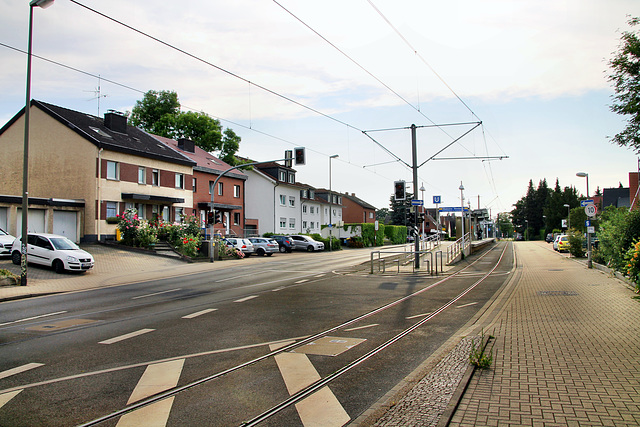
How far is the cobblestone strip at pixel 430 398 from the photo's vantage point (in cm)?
443

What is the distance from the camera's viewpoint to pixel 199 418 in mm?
4566

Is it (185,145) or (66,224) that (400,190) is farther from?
(185,145)

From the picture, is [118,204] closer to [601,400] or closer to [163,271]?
[163,271]

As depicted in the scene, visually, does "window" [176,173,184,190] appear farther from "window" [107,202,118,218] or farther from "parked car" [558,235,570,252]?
"parked car" [558,235,570,252]

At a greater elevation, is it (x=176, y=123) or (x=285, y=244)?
(x=176, y=123)

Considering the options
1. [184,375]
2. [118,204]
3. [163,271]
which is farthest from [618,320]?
[118,204]

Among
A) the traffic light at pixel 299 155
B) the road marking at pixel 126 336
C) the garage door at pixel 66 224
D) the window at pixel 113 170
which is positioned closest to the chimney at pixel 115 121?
the window at pixel 113 170

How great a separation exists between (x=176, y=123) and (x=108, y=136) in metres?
17.6

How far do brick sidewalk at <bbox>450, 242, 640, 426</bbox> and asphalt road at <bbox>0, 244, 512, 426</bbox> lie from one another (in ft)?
3.61

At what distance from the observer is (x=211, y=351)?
23.9 ft

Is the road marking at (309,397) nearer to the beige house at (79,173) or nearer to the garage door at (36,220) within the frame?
the beige house at (79,173)

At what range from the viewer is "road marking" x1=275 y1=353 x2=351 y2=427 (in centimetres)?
459

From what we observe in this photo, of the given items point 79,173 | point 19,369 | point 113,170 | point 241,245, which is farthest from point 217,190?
point 19,369

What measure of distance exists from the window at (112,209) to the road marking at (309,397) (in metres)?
29.1
